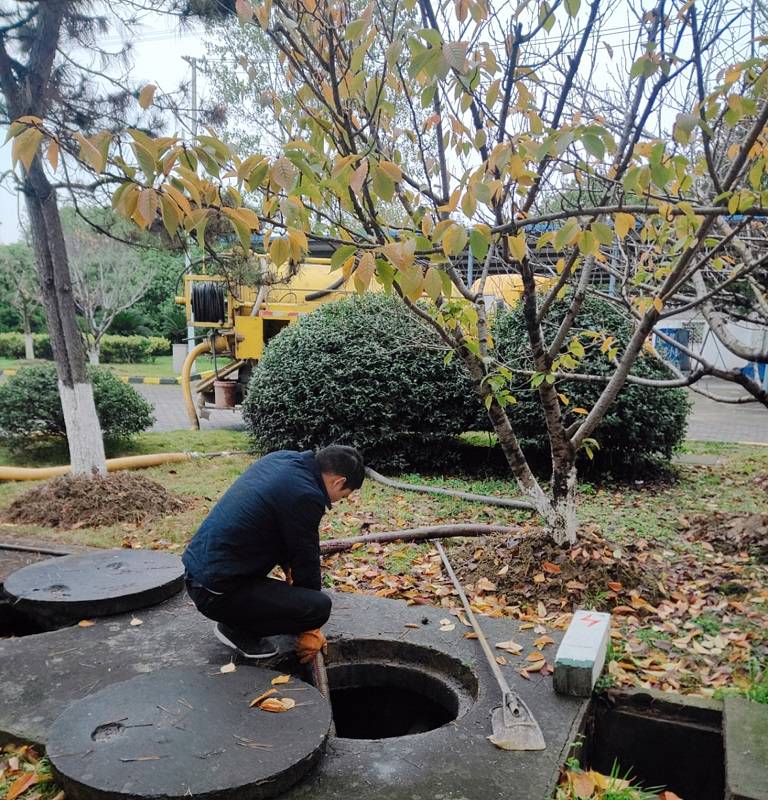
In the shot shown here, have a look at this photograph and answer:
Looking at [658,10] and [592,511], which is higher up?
[658,10]

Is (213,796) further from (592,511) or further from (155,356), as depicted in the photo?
(155,356)

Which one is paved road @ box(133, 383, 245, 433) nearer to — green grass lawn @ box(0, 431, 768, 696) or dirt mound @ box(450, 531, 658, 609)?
green grass lawn @ box(0, 431, 768, 696)

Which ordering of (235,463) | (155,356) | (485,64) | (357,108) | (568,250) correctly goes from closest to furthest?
(485,64)
(357,108)
(568,250)
(235,463)
(155,356)

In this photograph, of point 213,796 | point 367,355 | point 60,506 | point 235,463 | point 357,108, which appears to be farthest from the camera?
point 235,463

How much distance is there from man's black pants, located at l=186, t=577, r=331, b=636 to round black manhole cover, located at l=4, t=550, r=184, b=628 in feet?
2.94

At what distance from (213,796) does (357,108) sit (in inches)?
138

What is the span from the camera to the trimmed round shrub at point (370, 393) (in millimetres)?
7617

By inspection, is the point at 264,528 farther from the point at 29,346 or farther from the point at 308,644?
the point at 29,346

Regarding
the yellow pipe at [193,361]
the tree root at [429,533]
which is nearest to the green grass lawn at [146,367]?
the yellow pipe at [193,361]

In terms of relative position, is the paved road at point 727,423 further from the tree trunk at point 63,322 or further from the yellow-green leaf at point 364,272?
the yellow-green leaf at point 364,272

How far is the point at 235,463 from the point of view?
27.7 feet

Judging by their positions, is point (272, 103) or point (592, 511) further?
point (592, 511)

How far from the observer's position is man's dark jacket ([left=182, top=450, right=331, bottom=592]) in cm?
316

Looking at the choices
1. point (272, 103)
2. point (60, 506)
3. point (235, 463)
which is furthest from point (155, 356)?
point (272, 103)
